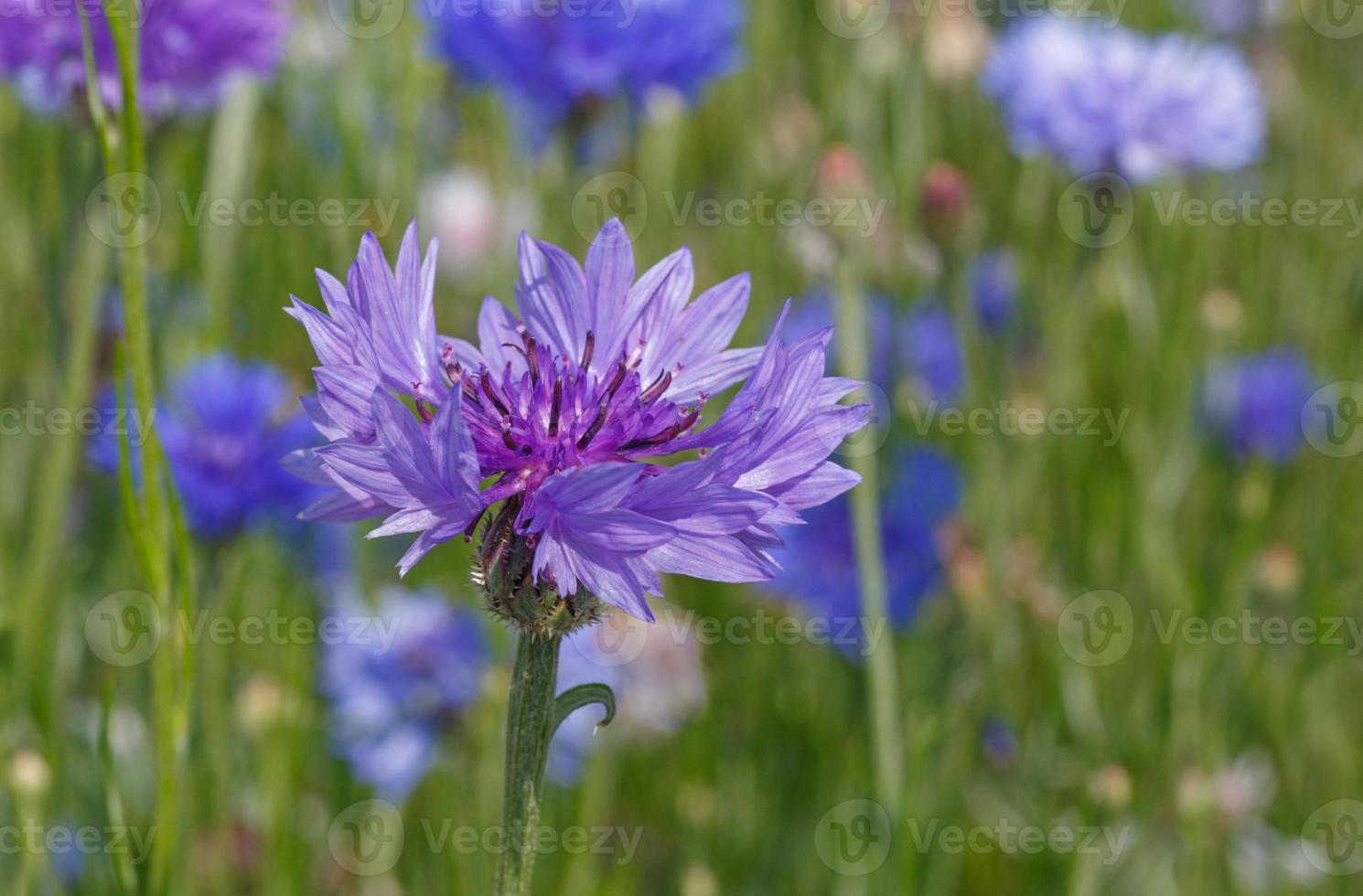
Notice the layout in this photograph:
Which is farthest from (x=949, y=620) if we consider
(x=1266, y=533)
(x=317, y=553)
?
(x=317, y=553)

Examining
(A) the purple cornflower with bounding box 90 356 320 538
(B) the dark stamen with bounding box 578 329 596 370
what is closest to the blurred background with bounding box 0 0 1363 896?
(A) the purple cornflower with bounding box 90 356 320 538

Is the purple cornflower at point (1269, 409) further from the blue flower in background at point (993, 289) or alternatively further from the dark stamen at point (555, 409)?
the dark stamen at point (555, 409)

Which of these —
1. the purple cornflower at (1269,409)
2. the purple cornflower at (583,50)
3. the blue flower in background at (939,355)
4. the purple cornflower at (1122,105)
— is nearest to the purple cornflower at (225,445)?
the purple cornflower at (583,50)

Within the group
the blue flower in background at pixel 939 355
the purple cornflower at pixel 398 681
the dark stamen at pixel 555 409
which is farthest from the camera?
the blue flower in background at pixel 939 355

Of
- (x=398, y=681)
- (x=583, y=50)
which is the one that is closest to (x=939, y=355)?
(x=583, y=50)

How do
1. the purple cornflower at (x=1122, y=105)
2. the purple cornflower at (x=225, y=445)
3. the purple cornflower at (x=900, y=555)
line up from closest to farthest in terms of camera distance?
1. the purple cornflower at (x=225, y=445)
2. the purple cornflower at (x=900, y=555)
3. the purple cornflower at (x=1122, y=105)

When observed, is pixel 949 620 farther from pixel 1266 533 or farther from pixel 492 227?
pixel 492 227

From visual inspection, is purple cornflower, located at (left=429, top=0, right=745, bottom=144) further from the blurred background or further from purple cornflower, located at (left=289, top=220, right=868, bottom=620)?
purple cornflower, located at (left=289, top=220, right=868, bottom=620)

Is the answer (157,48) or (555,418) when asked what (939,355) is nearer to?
(157,48)
